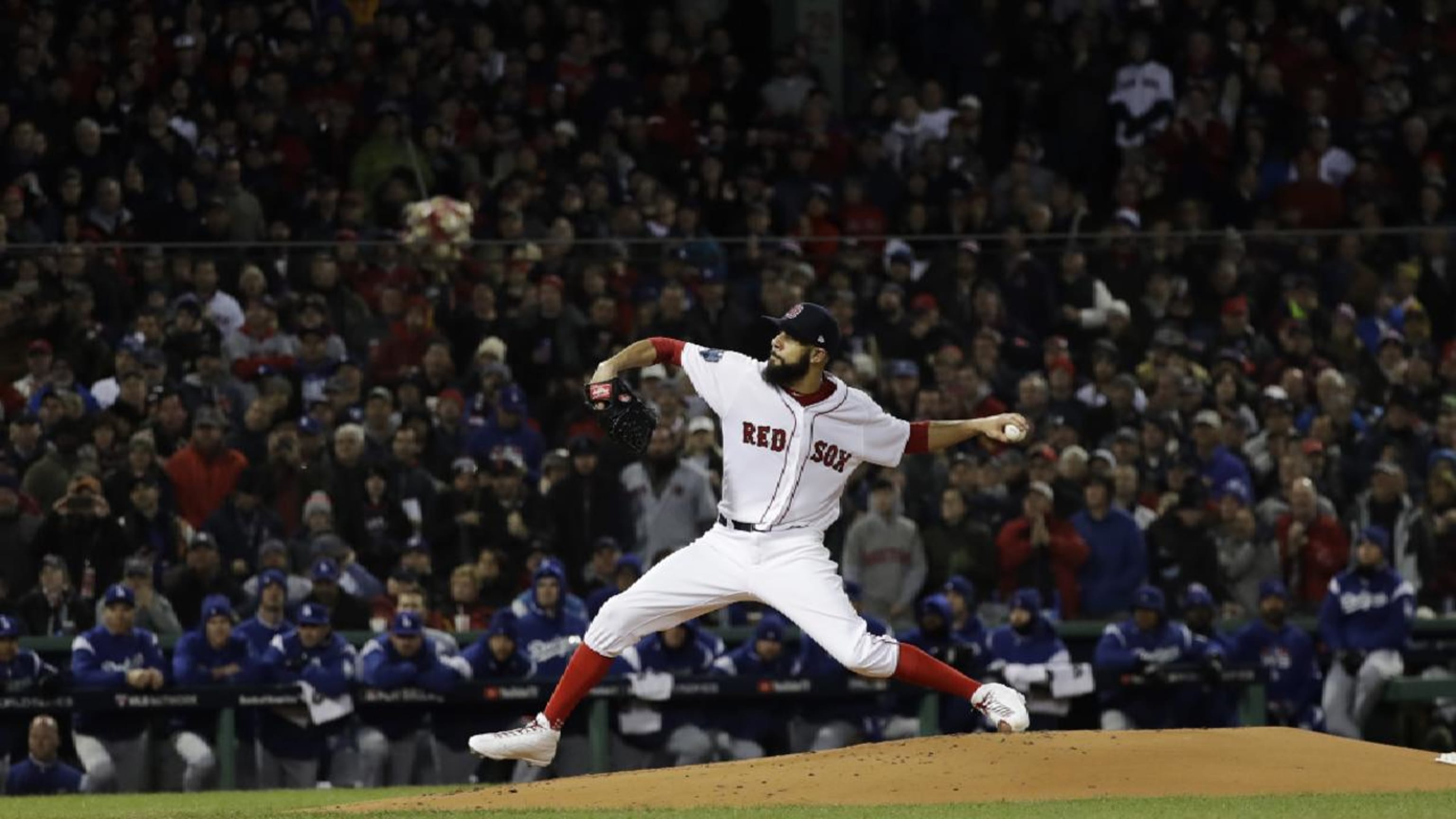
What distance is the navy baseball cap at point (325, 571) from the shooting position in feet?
44.3

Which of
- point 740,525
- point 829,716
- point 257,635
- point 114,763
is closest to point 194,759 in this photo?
point 114,763

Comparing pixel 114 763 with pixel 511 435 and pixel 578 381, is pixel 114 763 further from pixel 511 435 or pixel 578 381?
pixel 578 381

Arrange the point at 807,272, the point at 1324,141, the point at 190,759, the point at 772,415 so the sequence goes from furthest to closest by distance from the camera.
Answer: the point at 1324,141, the point at 807,272, the point at 190,759, the point at 772,415

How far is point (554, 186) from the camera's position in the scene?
54.9 feet

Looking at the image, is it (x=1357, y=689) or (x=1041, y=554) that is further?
(x=1041, y=554)

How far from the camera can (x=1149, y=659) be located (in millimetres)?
13586

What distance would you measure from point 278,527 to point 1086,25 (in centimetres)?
860

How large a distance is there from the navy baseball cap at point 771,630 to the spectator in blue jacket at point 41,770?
3702 millimetres

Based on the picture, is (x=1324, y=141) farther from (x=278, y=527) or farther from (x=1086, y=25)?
(x=278, y=527)

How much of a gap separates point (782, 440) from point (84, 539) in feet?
19.0

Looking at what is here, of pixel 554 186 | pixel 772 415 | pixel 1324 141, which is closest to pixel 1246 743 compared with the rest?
pixel 772 415

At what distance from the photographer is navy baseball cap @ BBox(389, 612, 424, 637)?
504 inches

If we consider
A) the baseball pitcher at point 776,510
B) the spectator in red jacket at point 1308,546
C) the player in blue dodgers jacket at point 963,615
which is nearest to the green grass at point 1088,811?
the baseball pitcher at point 776,510

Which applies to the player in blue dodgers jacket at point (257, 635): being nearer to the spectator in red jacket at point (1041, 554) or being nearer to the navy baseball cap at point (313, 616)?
the navy baseball cap at point (313, 616)
